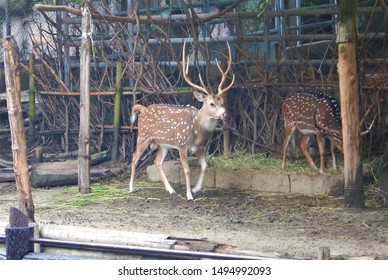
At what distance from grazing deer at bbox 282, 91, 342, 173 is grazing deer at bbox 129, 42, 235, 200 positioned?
832 millimetres

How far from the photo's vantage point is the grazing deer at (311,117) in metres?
10.1

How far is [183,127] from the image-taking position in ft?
33.1

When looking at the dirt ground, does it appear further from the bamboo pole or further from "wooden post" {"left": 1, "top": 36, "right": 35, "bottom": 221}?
the bamboo pole

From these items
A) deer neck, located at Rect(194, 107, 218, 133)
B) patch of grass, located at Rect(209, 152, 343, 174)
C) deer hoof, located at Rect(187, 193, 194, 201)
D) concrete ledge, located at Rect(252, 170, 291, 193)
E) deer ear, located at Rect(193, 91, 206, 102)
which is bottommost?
deer hoof, located at Rect(187, 193, 194, 201)

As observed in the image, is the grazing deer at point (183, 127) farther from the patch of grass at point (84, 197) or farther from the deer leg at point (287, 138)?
the deer leg at point (287, 138)

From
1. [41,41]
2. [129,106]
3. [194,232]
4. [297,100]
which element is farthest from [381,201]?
[41,41]

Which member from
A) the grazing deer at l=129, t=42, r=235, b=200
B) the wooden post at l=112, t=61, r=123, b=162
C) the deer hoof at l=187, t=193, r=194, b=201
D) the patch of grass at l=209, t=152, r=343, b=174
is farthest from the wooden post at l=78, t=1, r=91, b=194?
the wooden post at l=112, t=61, r=123, b=162

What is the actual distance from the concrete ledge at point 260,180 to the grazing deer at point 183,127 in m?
0.39

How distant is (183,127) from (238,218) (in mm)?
1892

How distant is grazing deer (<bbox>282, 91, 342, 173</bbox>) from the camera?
10102 mm

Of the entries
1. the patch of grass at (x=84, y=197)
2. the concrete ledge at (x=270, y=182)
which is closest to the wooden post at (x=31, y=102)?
the patch of grass at (x=84, y=197)

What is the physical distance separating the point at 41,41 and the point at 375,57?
A: 4.67 metres
